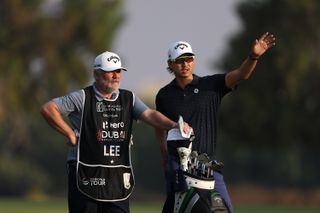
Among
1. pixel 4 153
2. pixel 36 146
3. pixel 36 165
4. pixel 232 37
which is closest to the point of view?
pixel 232 37

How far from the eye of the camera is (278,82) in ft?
160

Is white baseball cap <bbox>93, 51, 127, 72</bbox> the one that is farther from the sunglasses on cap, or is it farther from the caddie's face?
the sunglasses on cap

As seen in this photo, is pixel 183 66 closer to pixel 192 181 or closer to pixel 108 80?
pixel 108 80

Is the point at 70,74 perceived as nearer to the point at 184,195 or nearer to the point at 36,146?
the point at 36,146

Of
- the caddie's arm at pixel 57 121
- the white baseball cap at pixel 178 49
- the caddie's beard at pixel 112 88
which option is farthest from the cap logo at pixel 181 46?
the caddie's arm at pixel 57 121

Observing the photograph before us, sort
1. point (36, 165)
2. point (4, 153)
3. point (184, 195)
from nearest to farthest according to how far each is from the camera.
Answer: point (184, 195)
point (4, 153)
point (36, 165)

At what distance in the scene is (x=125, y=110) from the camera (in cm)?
1060

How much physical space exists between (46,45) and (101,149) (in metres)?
42.4

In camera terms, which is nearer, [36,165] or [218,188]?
[218,188]

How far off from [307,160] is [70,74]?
25207 mm

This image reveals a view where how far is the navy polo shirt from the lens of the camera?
11.0m

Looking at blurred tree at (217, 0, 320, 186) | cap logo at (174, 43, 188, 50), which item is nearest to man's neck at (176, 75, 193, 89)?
cap logo at (174, 43, 188, 50)

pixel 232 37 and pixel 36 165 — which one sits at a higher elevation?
pixel 232 37

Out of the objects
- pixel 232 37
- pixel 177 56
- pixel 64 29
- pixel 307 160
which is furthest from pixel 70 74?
pixel 177 56
